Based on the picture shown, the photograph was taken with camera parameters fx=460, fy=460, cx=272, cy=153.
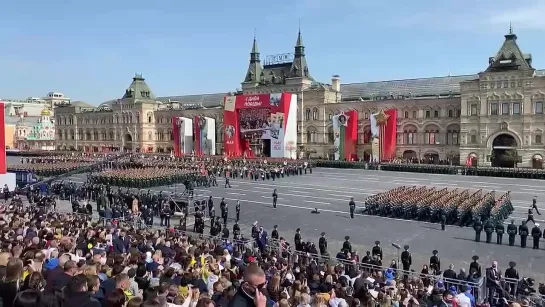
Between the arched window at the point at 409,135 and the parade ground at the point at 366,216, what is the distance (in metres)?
11.8

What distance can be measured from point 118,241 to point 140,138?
76065 mm

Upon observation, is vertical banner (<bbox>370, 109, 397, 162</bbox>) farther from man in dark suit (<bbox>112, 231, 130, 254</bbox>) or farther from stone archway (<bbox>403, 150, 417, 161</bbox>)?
man in dark suit (<bbox>112, 231, 130, 254</bbox>)

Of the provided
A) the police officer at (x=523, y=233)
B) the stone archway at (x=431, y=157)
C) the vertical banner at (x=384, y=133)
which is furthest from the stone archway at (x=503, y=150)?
the police officer at (x=523, y=233)

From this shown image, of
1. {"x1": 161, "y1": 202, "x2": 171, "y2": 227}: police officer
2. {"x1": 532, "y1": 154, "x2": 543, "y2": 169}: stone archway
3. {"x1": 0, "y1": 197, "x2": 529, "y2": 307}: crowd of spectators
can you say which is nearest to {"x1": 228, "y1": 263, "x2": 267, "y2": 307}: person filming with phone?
{"x1": 0, "y1": 197, "x2": 529, "y2": 307}: crowd of spectators

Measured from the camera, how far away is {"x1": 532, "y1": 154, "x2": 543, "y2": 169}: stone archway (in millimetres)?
48244

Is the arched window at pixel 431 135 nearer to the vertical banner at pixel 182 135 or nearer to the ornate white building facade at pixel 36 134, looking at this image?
the vertical banner at pixel 182 135

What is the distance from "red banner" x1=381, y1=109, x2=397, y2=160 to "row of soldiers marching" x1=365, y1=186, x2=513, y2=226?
96.7 feet

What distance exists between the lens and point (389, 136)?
186 feet

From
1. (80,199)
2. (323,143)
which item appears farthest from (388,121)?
(80,199)

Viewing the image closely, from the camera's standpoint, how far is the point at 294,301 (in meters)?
6.94

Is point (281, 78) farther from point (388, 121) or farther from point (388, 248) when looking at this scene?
point (388, 248)

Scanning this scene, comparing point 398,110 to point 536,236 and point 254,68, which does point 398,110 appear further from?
point 536,236

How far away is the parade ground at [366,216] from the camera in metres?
17.7

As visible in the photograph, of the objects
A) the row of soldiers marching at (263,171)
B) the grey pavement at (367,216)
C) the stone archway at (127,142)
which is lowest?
the grey pavement at (367,216)
